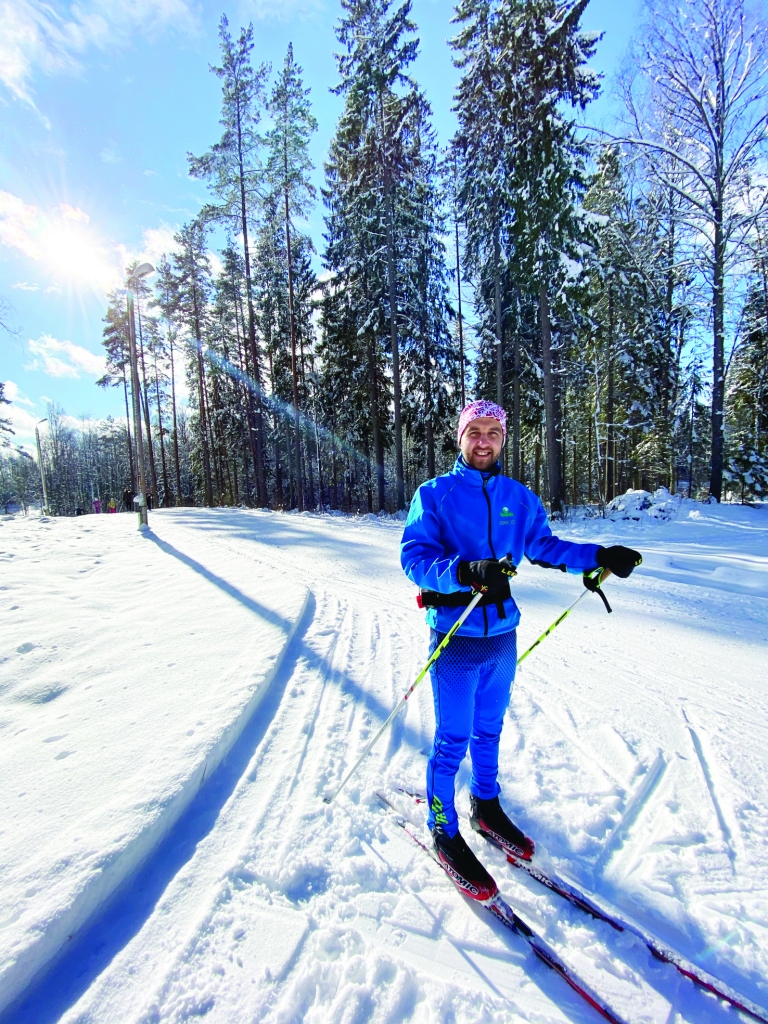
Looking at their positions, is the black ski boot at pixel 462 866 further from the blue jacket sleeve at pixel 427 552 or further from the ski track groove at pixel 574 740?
the blue jacket sleeve at pixel 427 552

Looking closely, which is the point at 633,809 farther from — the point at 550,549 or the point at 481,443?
the point at 481,443

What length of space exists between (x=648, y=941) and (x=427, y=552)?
186cm

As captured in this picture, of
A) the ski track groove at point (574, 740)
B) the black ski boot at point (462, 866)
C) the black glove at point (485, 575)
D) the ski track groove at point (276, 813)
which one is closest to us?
the ski track groove at point (276, 813)

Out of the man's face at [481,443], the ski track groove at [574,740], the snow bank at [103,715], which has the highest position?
the man's face at [481,443]

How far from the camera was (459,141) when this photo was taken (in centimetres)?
1597

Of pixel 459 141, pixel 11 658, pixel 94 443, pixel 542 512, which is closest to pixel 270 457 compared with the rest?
pixel 459 141

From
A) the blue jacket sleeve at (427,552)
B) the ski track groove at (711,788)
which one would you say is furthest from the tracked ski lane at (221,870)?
the ski track groove at (711,788)

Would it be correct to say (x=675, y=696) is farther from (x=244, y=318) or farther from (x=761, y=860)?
(x=244, y=318)

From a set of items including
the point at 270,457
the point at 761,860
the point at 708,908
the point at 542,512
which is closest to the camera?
the point at 708,908

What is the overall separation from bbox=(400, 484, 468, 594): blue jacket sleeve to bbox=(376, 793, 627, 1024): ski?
56.5 inches

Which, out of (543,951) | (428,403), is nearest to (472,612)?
(543,951)

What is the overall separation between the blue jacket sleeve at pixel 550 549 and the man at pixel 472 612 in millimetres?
12

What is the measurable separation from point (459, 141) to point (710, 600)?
17.7 m

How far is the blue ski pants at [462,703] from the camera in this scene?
2.26 metres
